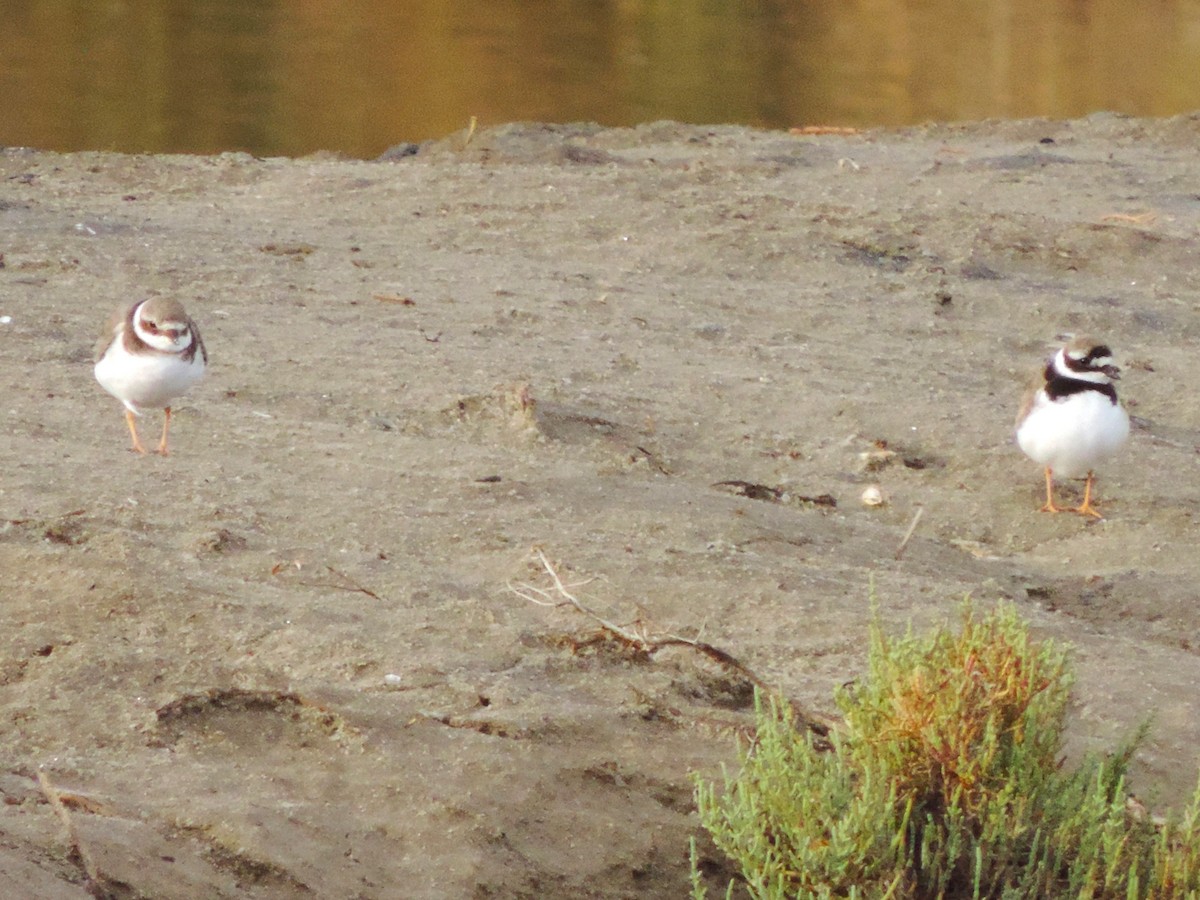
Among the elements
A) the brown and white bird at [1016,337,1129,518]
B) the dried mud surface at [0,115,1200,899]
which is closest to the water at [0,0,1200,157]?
the dried mud surface at [0,115,1200,899]

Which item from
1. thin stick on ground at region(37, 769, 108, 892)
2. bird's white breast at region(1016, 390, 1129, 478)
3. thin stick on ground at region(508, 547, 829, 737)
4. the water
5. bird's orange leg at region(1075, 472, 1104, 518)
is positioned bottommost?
bird's orange leg at region(1075, 472, 1104, 518)

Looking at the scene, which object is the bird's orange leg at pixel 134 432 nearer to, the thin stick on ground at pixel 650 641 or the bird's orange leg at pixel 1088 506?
the thin stick on ground at pixel 650 641

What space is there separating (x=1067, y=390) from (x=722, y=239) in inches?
139

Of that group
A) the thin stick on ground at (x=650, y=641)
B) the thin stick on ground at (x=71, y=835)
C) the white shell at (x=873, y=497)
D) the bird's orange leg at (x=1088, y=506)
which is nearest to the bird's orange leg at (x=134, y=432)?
the thin stick on ground at (x=650, y=641)

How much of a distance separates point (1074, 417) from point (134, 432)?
3.53 meters

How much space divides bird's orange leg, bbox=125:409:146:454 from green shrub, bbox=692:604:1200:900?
9.96ft

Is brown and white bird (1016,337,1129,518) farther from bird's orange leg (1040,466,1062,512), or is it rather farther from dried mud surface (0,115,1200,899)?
dried mud surface (0,115,1200,899)

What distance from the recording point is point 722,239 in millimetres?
10141

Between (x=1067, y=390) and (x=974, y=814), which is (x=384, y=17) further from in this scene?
(x=974, y=814)

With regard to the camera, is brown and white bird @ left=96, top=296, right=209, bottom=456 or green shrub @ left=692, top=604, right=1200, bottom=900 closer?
green shrub @ left=692, top=604, right=1200, bottom=900

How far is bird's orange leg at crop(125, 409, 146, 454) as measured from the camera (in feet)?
20.7

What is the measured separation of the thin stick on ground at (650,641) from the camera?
4547mm

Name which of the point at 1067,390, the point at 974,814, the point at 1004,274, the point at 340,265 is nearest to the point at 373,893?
the point at 974,814

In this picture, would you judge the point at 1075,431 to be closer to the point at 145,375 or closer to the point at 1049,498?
the point at 1049,498
